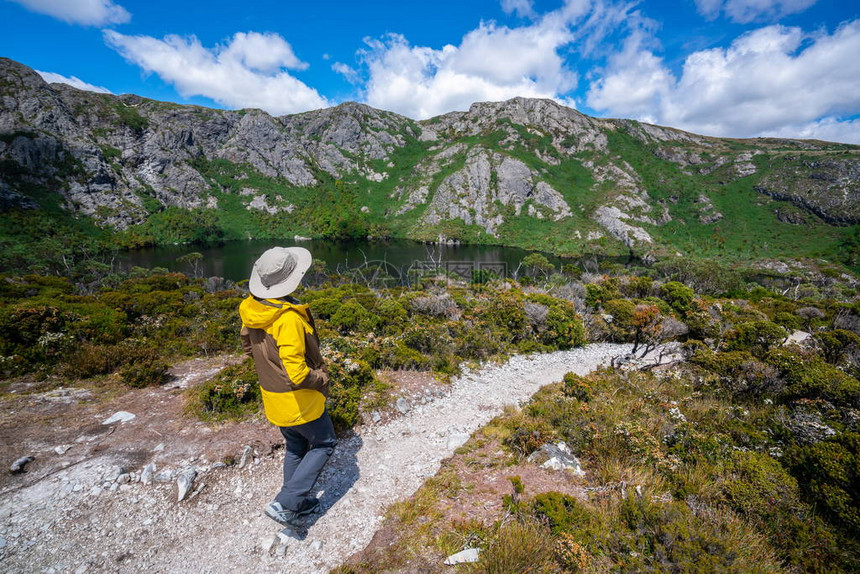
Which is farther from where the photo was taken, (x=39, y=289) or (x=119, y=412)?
(x=39, y=289)

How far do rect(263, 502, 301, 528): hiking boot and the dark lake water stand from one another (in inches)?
2151

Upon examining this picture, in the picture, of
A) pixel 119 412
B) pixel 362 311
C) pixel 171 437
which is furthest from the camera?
pixel 362 311

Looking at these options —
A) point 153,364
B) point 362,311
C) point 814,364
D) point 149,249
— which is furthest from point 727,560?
point 149,249

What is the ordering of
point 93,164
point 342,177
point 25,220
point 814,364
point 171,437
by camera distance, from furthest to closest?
point 342,177
point 93,164
point 25,220
point 814,364
point 171,437

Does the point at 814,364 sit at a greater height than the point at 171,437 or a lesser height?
greater

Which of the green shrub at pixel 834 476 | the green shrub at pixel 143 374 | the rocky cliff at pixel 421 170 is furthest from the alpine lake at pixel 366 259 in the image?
the green shrub at pixel 834 476

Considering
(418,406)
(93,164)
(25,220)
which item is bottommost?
(418,406)

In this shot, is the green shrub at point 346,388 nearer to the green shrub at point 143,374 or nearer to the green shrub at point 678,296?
the green shrub at point 143,374

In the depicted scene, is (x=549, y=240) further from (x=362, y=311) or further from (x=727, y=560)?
(x=727, y=560)

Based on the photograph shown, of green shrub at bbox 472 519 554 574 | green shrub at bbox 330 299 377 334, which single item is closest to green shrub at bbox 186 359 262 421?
green shrub at bbox 472 519 554 574

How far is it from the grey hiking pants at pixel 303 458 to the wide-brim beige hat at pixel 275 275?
1.60 meters

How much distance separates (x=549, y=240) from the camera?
366 feet

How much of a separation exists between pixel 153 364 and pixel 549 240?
116m

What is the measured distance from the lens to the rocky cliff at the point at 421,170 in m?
106
